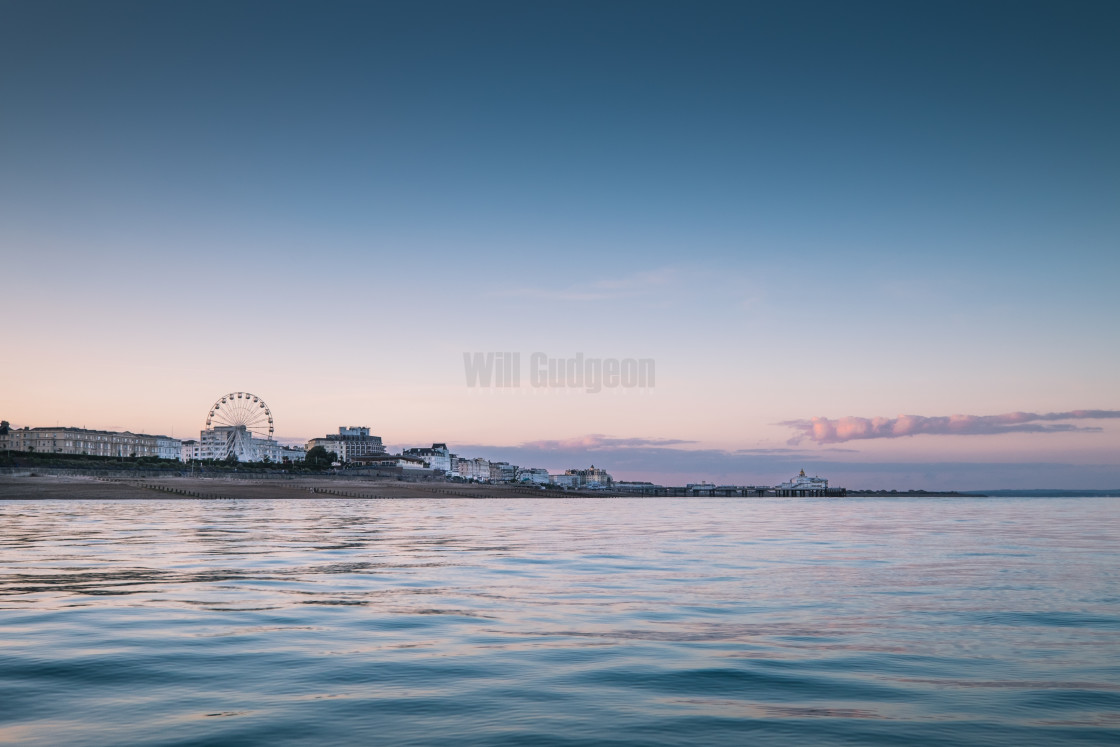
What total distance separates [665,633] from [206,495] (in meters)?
112

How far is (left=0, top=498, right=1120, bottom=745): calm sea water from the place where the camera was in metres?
9.52

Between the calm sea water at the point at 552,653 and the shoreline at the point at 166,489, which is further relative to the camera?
the shoreline at the point at 166,489

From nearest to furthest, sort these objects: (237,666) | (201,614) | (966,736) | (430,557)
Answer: (966,736)
(237,666)
(201,614)
(430,557)

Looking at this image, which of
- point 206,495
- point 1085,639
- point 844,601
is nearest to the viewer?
point 1085,639

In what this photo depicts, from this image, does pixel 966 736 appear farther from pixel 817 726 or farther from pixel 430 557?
pixel 430 557

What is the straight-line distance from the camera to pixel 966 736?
9133mm

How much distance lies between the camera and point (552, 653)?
1359cm

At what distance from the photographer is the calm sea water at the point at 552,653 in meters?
9.52

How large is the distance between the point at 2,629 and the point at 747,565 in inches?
879

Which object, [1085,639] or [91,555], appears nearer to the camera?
[1085,639]

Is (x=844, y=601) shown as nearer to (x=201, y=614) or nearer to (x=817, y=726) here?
(x=817, y=726)

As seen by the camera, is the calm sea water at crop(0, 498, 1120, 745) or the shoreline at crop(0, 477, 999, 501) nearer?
the calm sea water at crop(0, 498, 1120, 745)

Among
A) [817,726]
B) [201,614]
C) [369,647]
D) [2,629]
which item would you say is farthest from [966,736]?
[2,629]

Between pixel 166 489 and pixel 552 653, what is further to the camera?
pixel 166 489
